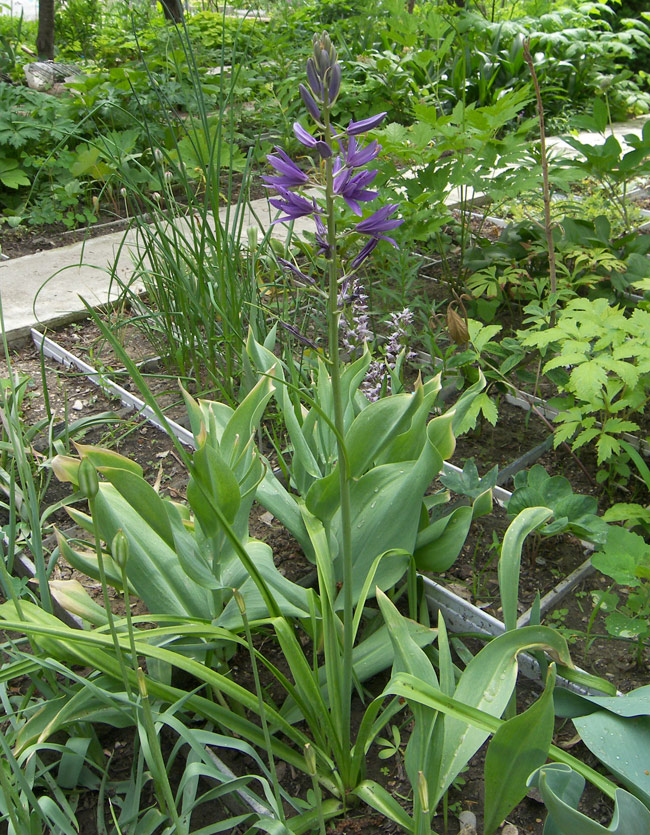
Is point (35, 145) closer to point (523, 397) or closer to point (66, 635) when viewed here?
point (523, 397)

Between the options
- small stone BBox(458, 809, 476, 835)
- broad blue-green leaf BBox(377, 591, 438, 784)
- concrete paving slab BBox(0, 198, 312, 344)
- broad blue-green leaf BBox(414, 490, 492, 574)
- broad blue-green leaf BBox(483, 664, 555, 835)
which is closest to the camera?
broad blue-green leaf BBox(483, 664, 555, 835)

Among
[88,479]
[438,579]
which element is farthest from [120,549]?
[438,579]

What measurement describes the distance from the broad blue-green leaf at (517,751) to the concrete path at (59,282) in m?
2.18

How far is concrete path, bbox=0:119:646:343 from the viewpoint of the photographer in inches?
121

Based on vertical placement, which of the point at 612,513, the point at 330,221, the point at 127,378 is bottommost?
the point at 127,378

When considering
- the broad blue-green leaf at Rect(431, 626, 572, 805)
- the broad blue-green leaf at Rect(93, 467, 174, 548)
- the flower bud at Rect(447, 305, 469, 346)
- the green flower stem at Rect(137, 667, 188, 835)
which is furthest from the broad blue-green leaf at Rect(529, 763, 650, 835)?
the flower bud at Rect(447, 305, 469, 346)

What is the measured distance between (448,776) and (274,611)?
0.40 meters

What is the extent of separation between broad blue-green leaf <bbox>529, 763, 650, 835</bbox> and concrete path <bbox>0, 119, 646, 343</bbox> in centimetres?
226

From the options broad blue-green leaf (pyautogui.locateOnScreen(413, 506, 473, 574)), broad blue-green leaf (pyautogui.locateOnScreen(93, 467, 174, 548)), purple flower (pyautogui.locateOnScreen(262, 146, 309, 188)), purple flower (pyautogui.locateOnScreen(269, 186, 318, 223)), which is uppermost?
purple flower (pyautogui.locateOnScreen(262, 146, 309, 188))

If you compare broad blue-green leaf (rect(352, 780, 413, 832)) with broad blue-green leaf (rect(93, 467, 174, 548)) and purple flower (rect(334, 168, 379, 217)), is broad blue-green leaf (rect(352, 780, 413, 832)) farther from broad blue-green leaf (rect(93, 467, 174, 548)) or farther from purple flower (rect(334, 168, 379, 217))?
purple flower (rect(334, 168, 379, 217))

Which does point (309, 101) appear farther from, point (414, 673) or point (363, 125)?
point (414, 673)

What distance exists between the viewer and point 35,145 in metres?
4.48

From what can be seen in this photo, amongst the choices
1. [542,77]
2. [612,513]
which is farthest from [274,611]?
[542,77]

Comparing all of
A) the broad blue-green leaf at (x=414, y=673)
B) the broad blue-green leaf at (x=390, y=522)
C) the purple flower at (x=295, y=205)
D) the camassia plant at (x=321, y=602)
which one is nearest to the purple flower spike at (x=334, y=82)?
the camassia plant at (x=321, y=602)
